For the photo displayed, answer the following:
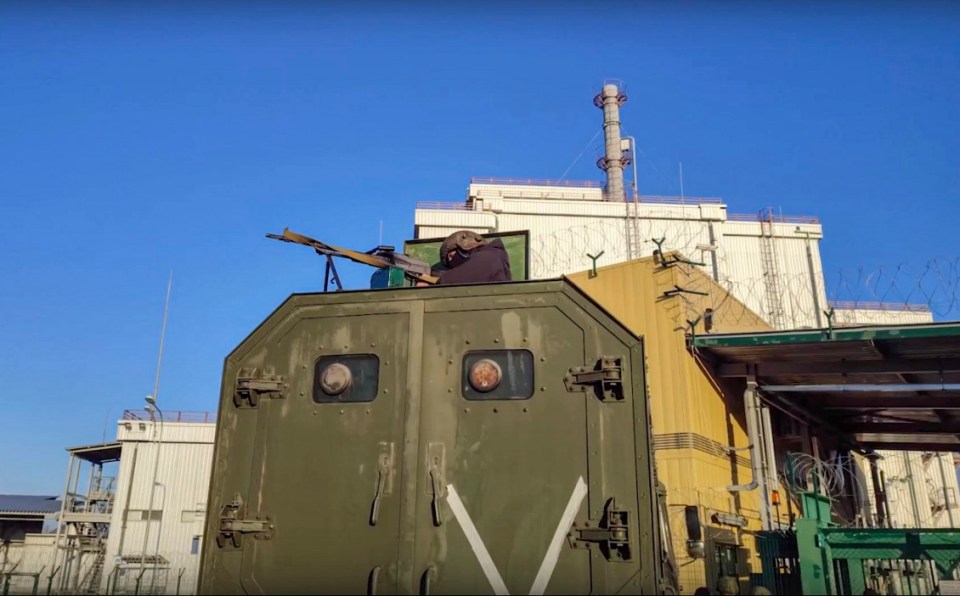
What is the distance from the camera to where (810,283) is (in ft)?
142

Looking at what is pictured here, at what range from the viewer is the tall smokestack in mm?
49375

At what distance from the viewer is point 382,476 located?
5438 millimetres

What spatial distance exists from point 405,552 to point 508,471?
0.86 metres

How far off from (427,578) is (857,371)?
48.1ft

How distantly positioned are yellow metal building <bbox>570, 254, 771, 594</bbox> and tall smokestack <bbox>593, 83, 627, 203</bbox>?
2812 cm

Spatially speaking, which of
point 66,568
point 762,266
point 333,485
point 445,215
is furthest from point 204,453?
point 333,485

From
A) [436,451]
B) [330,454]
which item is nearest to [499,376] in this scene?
[436,451]

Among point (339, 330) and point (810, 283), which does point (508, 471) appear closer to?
point (339, 330)

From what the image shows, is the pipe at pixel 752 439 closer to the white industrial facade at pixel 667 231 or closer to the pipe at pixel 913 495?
the pipe at pixel 913 495

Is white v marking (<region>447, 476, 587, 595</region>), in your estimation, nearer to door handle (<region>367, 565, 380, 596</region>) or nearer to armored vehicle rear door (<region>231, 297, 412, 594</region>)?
armored vehicle rear door (<region>231, 297, 412, 594</region>)

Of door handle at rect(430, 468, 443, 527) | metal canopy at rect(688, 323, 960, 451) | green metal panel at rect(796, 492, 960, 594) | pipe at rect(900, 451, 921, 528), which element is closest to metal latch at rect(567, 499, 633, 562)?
door handle at rect(430, 468, 443, 527)

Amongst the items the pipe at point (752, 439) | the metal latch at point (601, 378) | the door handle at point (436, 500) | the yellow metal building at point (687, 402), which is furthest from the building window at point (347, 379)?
the pipe at point (752, 439)

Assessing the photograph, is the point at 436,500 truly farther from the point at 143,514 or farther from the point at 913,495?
the point at 143,514

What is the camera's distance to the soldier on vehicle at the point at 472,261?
7711 millimetres
